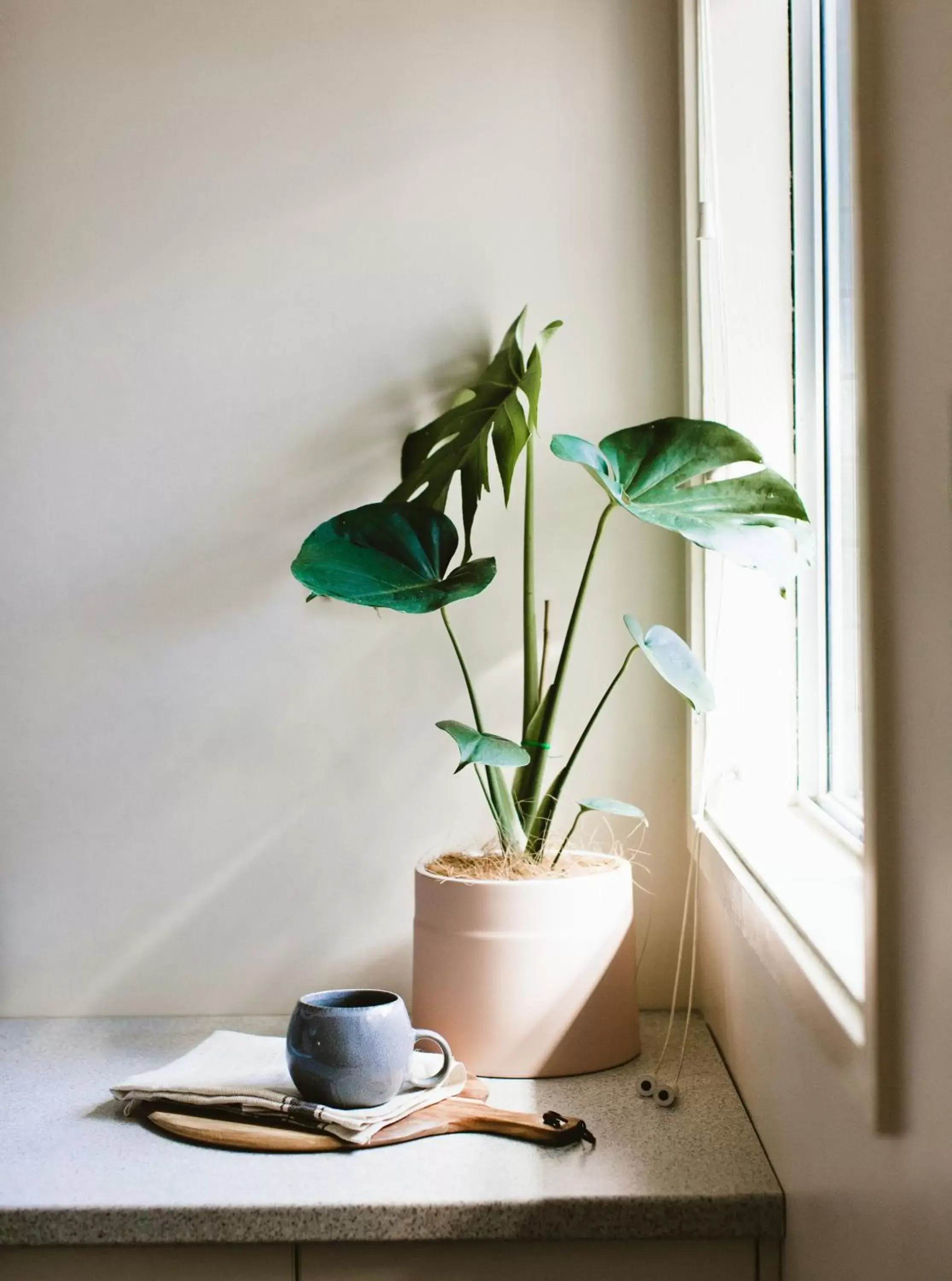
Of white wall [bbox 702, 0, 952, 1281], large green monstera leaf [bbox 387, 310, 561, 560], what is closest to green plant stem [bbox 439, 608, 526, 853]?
large green monstera leaf [bbox 387, 310, 561, 560]

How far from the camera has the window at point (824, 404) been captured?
1.05m

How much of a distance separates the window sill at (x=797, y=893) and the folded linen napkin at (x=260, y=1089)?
33 centimetres

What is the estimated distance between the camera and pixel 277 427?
1377 mm

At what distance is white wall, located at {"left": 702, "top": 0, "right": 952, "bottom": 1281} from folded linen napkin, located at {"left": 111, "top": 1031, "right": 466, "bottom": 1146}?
0.45 meters

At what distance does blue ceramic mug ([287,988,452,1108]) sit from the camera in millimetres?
943

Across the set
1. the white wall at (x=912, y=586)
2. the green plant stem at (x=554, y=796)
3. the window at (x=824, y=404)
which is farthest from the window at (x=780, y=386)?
the white wall at (x=912, y=586)

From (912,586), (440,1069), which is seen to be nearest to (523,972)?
(440,1069)

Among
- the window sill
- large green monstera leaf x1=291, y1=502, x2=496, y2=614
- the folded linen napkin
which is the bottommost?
the folded linen napkin

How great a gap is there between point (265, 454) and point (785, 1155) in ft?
3.14

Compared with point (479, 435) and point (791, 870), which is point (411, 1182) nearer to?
point (791, 870)

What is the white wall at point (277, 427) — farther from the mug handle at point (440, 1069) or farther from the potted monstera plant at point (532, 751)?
the mug handle at point (440, 1069)

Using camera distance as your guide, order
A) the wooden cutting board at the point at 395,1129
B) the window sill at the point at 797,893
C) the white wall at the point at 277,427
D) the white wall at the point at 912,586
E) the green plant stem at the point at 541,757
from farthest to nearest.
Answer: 1. the white wall at the point at 277,427
2. the green plant stem at the point at 541,757
3. the wooden cutting board at the point at 395,1129
4. the window sill at the point at 797,893
5. the white wall at the point at 912,586

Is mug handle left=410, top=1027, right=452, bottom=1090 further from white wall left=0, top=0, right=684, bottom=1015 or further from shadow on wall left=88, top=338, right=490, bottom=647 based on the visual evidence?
shadow on wall left=88, top=338, right=490, bottom=647

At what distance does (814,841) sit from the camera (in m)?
0.98
